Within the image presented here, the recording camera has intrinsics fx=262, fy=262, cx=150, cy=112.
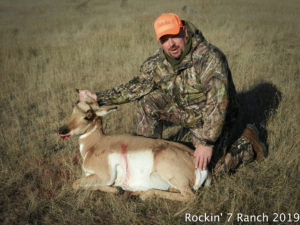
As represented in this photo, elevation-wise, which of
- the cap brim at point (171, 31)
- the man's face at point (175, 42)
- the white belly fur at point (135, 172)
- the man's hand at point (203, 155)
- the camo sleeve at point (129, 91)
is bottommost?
the white belly fur at point (135, 172)

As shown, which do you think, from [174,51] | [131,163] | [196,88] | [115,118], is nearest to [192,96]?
[196,88]

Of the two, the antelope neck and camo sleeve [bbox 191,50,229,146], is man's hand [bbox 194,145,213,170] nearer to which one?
camo sleeve [bbox 191,50,229,146]

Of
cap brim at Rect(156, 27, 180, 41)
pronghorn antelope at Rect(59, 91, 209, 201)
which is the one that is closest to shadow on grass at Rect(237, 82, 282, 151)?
pronghorn antelope at Rect(59, 91, 209, 201)

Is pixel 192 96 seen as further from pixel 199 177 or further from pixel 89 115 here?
pixel 89 115

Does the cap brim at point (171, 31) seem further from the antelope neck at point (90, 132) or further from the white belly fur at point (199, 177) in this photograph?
the white belly fur at point (199, 177)

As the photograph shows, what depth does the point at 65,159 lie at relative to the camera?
390cm

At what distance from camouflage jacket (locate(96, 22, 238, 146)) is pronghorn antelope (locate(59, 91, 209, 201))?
0.37 meters

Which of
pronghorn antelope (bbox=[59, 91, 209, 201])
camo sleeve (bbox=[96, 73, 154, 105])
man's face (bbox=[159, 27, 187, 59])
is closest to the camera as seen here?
pronghorn antelope (bbox=[59, 91, 209, 201])

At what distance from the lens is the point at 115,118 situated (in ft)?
16.4

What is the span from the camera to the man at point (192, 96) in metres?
3.01

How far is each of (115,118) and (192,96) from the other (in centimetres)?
193

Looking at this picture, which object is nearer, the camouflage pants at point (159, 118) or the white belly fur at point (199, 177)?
the white belly fur at point (199, 177)

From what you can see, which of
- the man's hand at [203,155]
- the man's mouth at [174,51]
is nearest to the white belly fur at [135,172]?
the man's hand at [203,155]

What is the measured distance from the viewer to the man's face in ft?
10.4
